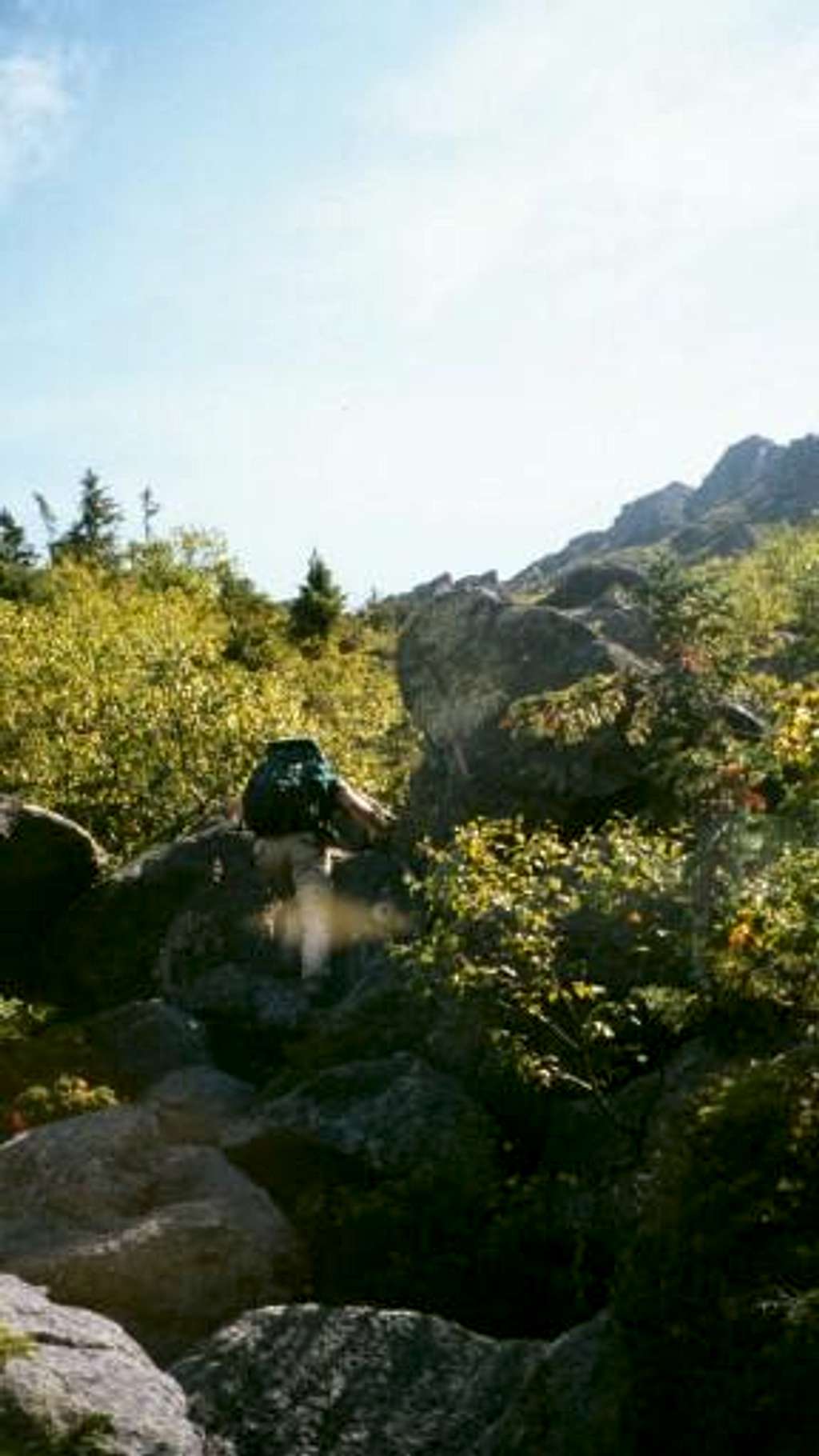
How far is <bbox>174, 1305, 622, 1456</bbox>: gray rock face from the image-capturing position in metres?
7.73

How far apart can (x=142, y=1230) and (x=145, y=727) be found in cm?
1772

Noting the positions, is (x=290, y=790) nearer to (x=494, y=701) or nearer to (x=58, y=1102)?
(x=58, y=1102)

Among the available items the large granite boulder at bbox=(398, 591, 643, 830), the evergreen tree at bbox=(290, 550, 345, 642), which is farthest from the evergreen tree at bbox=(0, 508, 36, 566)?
the large granite boulder at bbox=(398, 591, 643, 830)

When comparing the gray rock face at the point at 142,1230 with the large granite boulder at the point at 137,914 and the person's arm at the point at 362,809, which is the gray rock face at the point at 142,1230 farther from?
the large granite boulder at the point at 137,914

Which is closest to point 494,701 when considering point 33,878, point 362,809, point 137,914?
point 362,809

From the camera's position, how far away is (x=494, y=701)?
20812mm

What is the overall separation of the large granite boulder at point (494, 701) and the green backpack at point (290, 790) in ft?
7.97

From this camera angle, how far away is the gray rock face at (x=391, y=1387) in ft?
25.4

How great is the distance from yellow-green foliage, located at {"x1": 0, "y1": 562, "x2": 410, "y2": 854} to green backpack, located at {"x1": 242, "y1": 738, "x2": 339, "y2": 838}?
372 inches

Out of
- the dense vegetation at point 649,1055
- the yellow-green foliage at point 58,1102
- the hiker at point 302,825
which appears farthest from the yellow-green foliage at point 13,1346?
the hiker at point 302,825

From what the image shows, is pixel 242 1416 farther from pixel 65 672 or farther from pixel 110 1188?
pixel 65 672

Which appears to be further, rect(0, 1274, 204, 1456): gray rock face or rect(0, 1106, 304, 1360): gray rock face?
rect(0, 1106, 304, 1360): gray rock face

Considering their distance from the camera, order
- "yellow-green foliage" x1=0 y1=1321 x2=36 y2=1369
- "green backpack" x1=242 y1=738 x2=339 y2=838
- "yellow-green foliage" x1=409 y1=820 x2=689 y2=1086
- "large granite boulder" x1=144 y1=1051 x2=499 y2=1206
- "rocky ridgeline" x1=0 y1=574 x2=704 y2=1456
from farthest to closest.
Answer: "green backpack" x1=242 y1=738 x2=339 y2=838 < "large granite boulder" x1=144 y1=1051 x2=499 y2=1206 < "yellow-green foliage" x1=409 y1=820 x2=689 y2=1086 < "rocky ridgeline" x1=0 y1=574 x2=704 y2=1456 < "yellow-green foliage" x1=0 y1=1321 x2=36 y2=1369

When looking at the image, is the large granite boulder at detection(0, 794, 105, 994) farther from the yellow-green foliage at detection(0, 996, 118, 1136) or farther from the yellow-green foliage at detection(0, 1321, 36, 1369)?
the yellow-green foliage at detection(0, 1321, 36, 1369)
